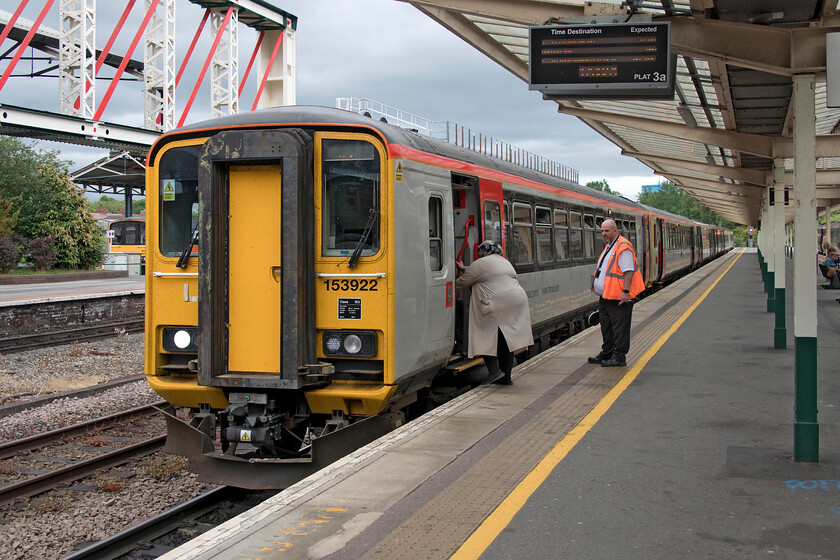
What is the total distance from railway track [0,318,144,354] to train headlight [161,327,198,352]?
387 inches

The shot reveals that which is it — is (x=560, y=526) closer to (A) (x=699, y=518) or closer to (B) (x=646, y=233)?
(A) (x=699, y=518)

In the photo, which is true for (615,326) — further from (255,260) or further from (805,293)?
(255,260)

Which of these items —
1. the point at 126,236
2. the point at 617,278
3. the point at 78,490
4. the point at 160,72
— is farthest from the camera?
the point at 126,236

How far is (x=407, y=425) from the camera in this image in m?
6.93

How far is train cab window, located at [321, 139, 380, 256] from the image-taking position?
6.40 metres

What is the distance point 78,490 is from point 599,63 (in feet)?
22.1

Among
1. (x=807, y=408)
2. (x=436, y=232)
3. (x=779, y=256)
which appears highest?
(x=436, y=232)

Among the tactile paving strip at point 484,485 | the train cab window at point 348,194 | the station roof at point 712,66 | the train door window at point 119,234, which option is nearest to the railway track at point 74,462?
the train cab window at point 348,194

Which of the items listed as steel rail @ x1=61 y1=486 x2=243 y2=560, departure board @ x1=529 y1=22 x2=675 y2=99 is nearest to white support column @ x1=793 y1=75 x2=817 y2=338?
departure board @ x1=529 y1=22 x2=675 y2=99

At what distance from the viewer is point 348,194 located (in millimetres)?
6469

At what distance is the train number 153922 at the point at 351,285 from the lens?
20.8 ft

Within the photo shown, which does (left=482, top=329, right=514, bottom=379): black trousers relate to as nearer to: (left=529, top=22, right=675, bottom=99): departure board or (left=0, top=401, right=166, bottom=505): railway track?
(left=529, top=22, right=675, bottom=99): departure board

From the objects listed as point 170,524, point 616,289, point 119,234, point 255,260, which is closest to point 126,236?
point 119,234

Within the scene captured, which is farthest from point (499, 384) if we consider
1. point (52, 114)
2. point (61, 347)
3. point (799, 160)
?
point (52, 114)
